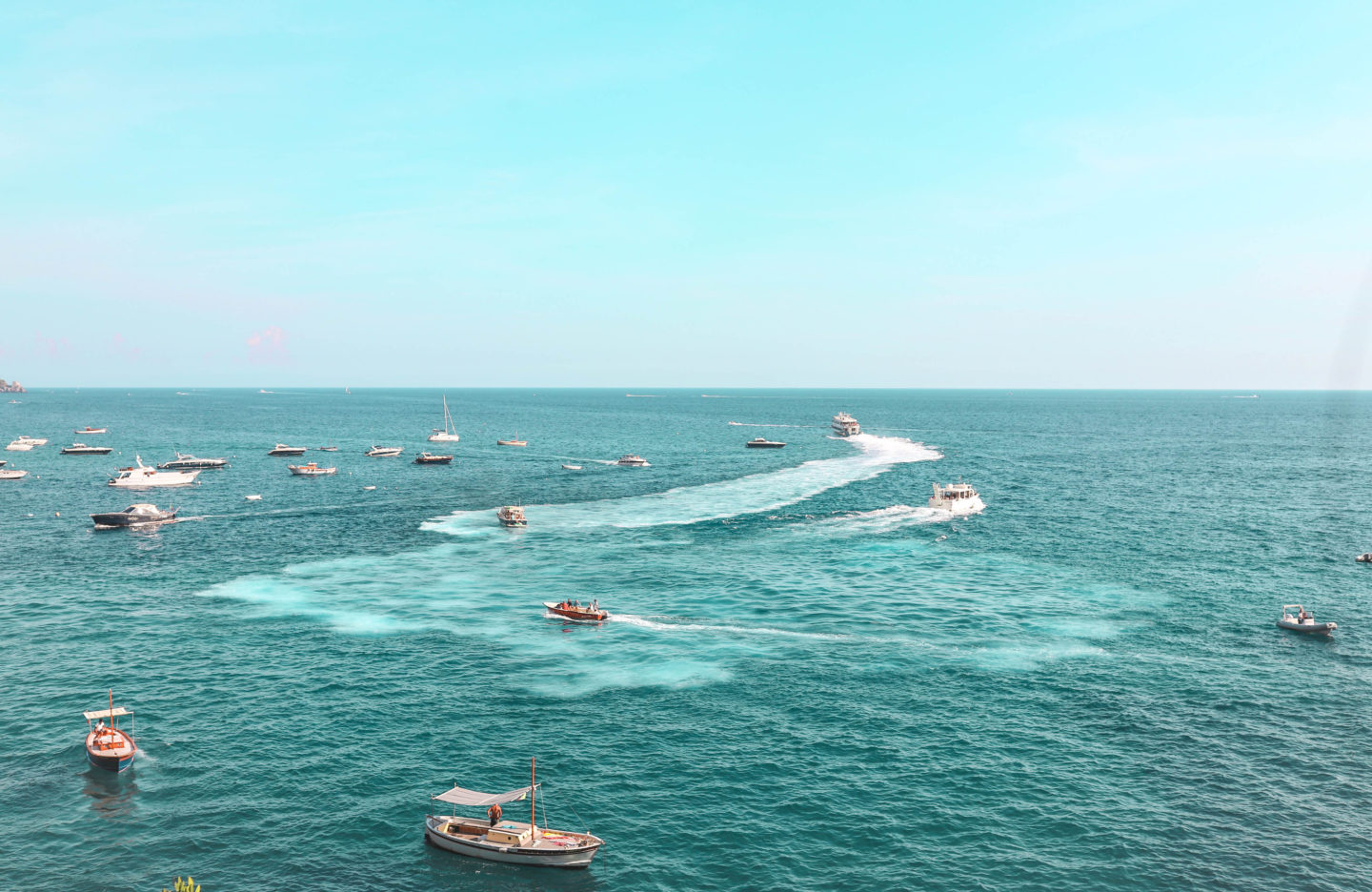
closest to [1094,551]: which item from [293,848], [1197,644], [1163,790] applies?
[1197,644]

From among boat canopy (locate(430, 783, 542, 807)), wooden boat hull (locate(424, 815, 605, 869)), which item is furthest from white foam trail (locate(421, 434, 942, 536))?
wooden boat hull (locate(424, 815, 605, 869))

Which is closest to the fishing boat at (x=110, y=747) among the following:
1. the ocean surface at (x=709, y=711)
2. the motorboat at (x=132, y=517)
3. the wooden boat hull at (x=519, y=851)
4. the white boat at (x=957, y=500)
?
the ocean surface at (x=709, y=711)

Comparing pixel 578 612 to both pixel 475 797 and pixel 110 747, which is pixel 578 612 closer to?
pixel 475 797

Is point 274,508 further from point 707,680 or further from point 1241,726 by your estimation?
point 1241,726

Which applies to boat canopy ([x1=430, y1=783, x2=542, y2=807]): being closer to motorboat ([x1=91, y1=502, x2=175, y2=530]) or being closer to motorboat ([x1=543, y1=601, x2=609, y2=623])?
motorboat ([x1=543, y1=601, x2=609, y2=623])

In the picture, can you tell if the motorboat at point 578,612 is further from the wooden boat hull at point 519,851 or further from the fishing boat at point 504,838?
the wooden boat hull at point 519,851

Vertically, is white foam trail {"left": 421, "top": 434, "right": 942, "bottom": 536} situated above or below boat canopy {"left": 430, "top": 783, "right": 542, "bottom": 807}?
above

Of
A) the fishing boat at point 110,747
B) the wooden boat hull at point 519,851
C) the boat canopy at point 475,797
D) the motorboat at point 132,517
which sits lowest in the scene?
the wooden boat hull at point 519,851
